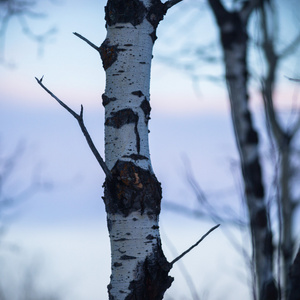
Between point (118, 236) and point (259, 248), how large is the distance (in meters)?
1.09

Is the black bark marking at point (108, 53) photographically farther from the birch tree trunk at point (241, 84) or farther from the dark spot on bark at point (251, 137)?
the dark spot on bark at point (251, 137)

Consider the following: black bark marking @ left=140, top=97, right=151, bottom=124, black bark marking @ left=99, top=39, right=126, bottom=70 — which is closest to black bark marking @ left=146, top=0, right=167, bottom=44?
black bark marking @ left=99, top=39, right=126, bottom=70

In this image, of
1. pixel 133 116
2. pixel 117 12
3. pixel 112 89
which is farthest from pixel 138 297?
pixel 117 12

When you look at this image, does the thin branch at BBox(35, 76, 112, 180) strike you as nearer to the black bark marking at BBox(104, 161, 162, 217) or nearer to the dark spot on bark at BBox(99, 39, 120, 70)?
the black bark marking at BBox(104, 161, 162, 217)

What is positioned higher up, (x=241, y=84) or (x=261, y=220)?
(x=241, y=84)

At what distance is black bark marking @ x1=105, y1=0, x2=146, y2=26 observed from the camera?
92.0 inches

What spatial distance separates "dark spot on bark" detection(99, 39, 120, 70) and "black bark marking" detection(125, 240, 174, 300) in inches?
38.4

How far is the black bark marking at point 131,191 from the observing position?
2.14 m

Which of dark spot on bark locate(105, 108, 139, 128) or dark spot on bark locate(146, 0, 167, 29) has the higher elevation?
dark spot on bark locate(146, 0, 167, 29)

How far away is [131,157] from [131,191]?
0.57 ft

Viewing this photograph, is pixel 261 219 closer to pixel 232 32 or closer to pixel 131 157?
pixel 131 157

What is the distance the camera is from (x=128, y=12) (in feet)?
7.68

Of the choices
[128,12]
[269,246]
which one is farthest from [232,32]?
[269,246]

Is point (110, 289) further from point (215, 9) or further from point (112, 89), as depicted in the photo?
point (215, 9)
